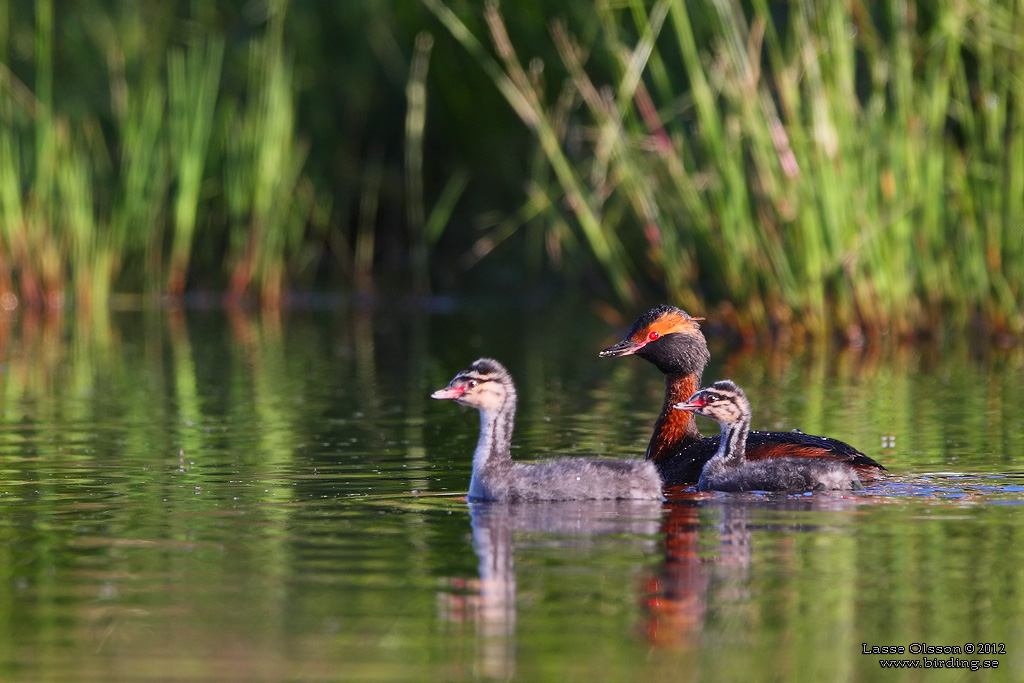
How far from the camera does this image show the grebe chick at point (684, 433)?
332 inches

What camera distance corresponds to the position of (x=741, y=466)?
325 inches

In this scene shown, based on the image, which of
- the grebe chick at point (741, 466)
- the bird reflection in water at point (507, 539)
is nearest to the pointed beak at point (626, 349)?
the grebe chick at point (741, 466)

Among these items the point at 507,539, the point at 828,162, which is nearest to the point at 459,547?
the point at 507,539

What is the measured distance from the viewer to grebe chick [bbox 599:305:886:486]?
27.7ft

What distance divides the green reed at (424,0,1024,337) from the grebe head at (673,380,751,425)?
16.8 ft

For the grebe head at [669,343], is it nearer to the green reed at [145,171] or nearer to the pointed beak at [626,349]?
the pointed beak at [626,349]

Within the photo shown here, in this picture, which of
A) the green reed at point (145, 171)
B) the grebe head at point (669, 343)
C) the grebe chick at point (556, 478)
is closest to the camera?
the grebe chick at point (556, 478)

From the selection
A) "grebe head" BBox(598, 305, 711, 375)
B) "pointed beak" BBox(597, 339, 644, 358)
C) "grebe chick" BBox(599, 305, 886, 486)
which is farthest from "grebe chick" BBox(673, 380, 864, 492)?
"pointed beak" BBox(597, 339, 644, 358)

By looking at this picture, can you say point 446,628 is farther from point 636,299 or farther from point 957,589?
point 636,299

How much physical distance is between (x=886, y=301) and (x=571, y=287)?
903cm

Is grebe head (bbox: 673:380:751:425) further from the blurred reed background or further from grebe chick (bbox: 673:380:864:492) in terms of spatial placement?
the blurred reed background

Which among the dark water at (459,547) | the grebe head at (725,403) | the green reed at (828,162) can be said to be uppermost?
the green reed at (828,162)

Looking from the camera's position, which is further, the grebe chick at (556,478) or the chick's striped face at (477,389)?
the chick's striped face at (477,389)

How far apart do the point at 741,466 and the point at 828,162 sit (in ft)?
20.6
